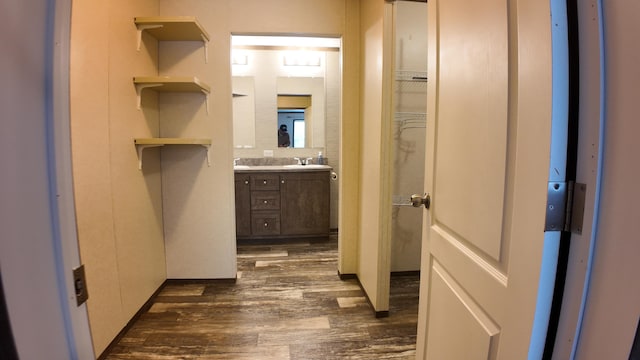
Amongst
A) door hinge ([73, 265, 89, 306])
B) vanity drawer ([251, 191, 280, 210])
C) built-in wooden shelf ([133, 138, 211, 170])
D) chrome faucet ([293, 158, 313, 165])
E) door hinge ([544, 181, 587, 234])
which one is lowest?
vanity drawer ([251, 191, 280, 210])

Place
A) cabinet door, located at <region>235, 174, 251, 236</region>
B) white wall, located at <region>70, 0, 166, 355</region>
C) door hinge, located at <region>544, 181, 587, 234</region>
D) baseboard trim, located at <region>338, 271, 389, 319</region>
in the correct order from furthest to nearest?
cabinet door, located at <region>235, 174, 251, 236</region> < baseboard trim, located at <region>338, 271, 389, 319</region> < white wall, located at <region>70, 0, 166, 355</region> < door hinge, located at <region>544, 181, 587, 234</region>

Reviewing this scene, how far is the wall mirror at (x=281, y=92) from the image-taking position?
13.2 feet

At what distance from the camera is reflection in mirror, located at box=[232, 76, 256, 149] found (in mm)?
4051

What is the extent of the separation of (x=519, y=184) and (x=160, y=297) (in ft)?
8.98

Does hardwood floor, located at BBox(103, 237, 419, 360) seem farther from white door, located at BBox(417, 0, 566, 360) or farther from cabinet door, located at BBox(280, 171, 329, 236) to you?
white door, located at BBox(417, 0, 566, 360)

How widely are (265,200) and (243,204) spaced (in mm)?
270

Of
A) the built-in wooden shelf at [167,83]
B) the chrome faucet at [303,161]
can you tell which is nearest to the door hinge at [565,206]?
the built-in wooden shelf at [167,83]

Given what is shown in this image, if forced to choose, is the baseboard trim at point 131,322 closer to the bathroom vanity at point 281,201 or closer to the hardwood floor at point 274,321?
the hardwood floor at point 274,321

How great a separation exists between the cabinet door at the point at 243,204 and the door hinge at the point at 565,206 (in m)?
3.41

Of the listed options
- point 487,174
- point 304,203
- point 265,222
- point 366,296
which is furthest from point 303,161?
point 487,174

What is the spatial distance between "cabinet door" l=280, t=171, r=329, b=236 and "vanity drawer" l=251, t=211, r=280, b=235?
74 mm

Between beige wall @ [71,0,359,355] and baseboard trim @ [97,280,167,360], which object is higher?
beige wall @ [71,0,359,355]

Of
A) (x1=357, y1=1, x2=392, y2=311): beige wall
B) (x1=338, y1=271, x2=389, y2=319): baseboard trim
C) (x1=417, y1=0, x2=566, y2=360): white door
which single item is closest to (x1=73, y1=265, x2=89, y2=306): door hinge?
(x1=417, y1=0, x2=566, y2=360): white door

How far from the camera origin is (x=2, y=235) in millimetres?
429
